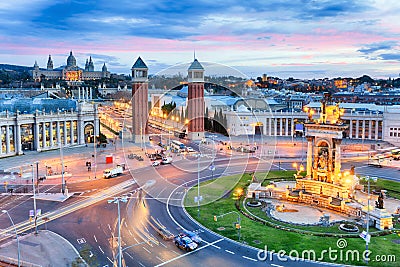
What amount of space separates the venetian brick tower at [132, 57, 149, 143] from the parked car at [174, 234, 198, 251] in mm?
77752

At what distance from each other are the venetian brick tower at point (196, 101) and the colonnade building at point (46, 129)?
96.2 ft

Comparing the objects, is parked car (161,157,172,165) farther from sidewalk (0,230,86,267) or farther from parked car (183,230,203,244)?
parked car (183,230,203,244)

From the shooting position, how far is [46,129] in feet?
366

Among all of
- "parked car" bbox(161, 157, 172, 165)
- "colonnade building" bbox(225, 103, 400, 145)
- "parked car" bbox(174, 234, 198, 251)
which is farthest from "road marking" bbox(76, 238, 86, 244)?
"colonnade building" bbox(225, 103, 400, 145)

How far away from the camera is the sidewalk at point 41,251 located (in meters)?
39.9

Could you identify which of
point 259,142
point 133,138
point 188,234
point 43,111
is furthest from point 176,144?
point 188,234

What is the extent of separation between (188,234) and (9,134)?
74.4m

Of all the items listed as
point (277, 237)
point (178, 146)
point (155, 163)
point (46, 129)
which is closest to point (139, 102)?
point (178, 146)

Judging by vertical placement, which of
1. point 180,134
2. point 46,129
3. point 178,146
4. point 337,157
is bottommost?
point 178,146

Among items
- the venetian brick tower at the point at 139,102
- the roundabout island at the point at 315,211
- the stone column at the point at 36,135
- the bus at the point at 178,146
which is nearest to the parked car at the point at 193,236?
the roundabout island at the point at 315,211

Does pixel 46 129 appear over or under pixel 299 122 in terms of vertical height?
under

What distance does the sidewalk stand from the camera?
39875 mm

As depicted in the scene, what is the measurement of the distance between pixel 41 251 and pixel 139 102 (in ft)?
269

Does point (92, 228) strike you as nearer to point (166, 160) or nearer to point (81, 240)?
point (81, 240)
